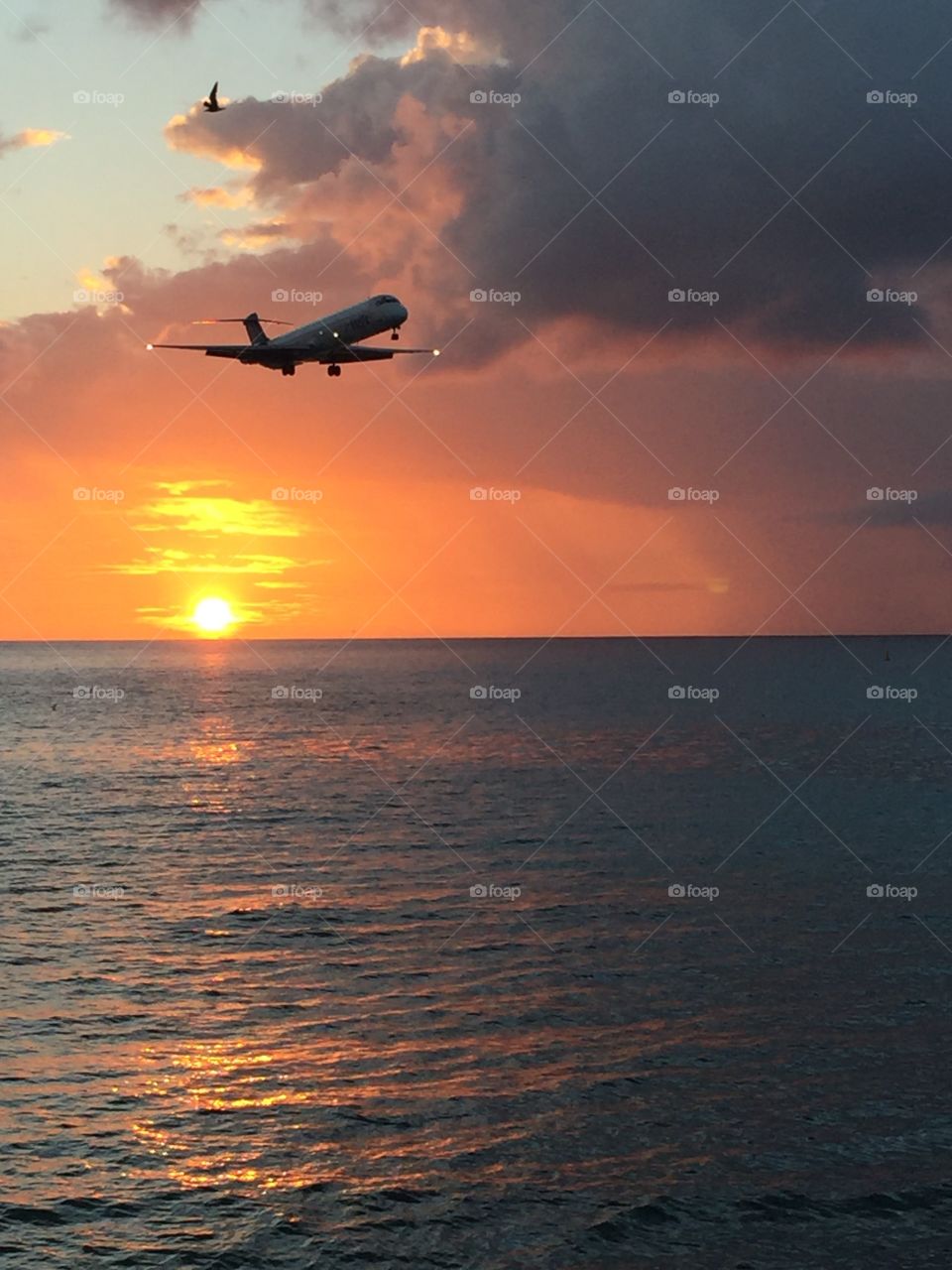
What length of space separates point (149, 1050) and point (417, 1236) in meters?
16.4

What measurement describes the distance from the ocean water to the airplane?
31419 millimetres

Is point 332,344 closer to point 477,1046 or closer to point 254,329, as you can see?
point 254,329

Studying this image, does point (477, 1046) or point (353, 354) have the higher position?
point (353, 354)

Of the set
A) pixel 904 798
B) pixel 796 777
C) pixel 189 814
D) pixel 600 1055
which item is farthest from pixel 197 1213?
pixel 796 777

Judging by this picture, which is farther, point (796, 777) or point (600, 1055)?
point (796, 777)

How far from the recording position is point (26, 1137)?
3816 cm

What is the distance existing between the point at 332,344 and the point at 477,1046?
4905cm

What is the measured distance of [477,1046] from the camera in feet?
149

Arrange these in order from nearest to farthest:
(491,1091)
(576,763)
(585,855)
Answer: (491,1091) → (585,855) → (576,763)

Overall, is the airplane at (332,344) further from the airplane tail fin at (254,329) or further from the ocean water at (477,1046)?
the ocean water at (477,1046)

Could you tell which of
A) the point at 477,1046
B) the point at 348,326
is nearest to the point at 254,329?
the point at 348,326

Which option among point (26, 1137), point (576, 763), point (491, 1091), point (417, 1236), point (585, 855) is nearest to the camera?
point (417, 1236)

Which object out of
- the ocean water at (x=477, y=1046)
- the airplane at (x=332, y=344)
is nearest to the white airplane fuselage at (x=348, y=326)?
the airplane at (x=332, y=344)

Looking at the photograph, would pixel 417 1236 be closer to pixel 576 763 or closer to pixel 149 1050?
pixel 149 1050
